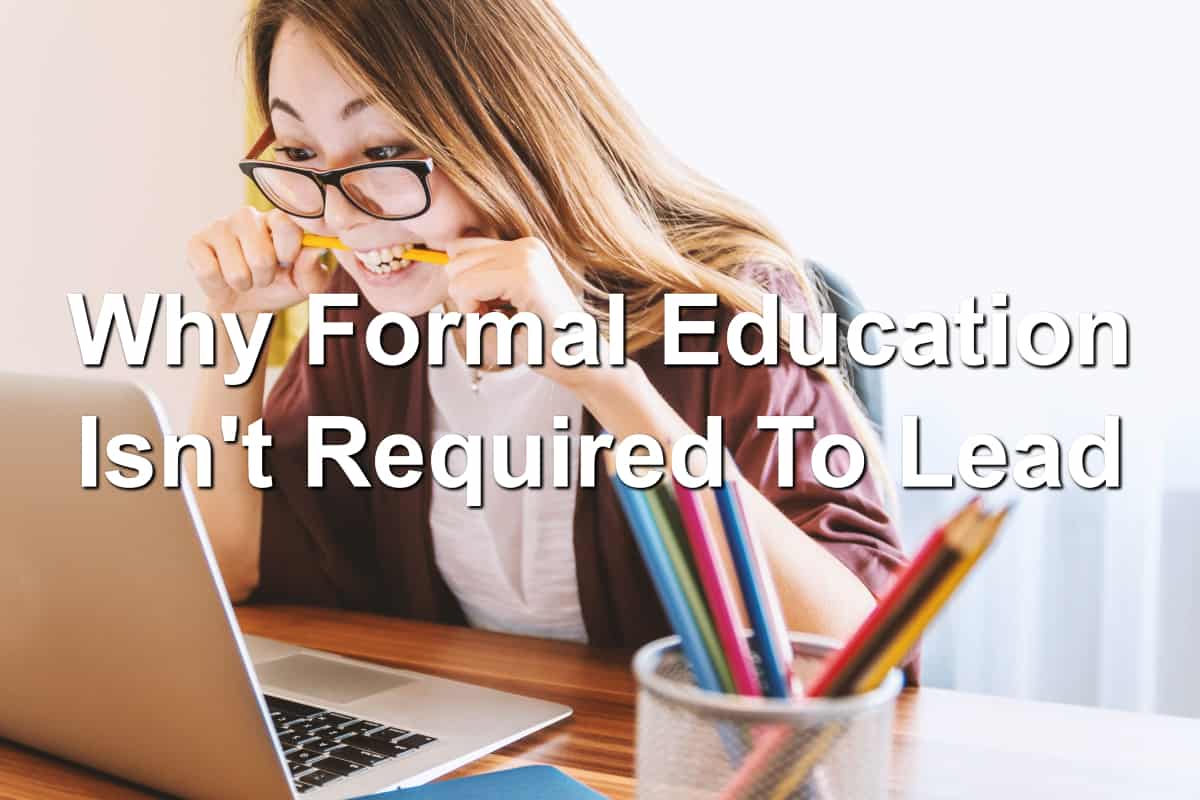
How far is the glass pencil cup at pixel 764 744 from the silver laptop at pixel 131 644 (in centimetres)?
22

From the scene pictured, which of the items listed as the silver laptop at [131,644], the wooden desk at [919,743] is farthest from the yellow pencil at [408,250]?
the silver laptop at [131,644]

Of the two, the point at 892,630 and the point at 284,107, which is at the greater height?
the point at 284,107

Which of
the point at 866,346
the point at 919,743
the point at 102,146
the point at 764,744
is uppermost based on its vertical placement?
the point at 102,146

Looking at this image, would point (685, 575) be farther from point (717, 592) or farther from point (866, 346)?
point (866, 346)

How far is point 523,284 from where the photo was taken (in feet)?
3.05

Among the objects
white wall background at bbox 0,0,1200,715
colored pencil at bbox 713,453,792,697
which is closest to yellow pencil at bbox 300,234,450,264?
colored pencil at bbox 713,453,792,697

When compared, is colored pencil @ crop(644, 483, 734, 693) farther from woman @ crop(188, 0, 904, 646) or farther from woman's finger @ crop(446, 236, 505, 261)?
woman's finger @ crop(446, 236, 505, 261)

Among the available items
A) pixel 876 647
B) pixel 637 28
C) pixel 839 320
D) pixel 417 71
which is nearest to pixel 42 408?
pixel 876 647

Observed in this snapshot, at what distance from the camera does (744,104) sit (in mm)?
1868

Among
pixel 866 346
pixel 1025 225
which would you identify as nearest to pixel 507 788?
pixel 866 346

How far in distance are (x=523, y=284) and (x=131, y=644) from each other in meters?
0.45

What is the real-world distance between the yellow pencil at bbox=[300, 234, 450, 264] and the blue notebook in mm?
487

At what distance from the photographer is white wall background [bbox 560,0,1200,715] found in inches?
63.5

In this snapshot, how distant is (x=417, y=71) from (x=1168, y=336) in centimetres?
112
